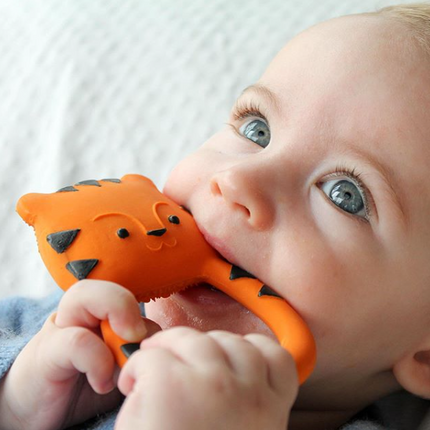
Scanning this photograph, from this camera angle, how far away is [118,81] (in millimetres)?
1407

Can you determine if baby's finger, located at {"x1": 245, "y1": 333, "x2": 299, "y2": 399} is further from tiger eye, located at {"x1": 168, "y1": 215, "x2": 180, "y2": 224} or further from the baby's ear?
the baby's ear

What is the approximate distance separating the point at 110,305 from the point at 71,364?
112mm

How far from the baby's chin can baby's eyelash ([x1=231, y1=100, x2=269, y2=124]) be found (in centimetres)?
23

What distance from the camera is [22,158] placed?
136 centimetres

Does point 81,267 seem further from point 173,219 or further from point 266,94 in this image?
point 266,94

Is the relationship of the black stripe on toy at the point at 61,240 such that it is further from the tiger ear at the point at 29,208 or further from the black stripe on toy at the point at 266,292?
the black stripe on toy at the point at 266,292

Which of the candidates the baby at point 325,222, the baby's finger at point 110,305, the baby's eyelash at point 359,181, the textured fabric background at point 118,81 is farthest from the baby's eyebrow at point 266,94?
the textured fabric background at point 118,81

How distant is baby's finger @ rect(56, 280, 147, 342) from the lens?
649mm

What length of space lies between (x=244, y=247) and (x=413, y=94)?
0.86ft

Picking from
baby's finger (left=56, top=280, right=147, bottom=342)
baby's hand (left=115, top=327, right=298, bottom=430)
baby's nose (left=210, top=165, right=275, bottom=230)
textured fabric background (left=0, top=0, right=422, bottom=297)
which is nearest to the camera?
baby's hand (left=115, top=327, right=298, bottom=430)

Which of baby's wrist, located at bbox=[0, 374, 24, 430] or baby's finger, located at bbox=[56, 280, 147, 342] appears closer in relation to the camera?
baby's finger, located at bbox=[56, 280, 147, 342]

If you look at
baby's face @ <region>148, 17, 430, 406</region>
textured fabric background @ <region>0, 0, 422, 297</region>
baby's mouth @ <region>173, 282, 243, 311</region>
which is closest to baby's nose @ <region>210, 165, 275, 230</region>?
baby's face @ <region>148, 17, 430, 406</region>

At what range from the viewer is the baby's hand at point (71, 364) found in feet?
2.14

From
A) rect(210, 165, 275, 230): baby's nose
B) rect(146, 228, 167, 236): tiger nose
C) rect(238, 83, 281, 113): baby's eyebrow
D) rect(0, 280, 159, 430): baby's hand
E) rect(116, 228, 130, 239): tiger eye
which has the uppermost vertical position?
rect(238, 83, 281, 113): baby's eyebrow
